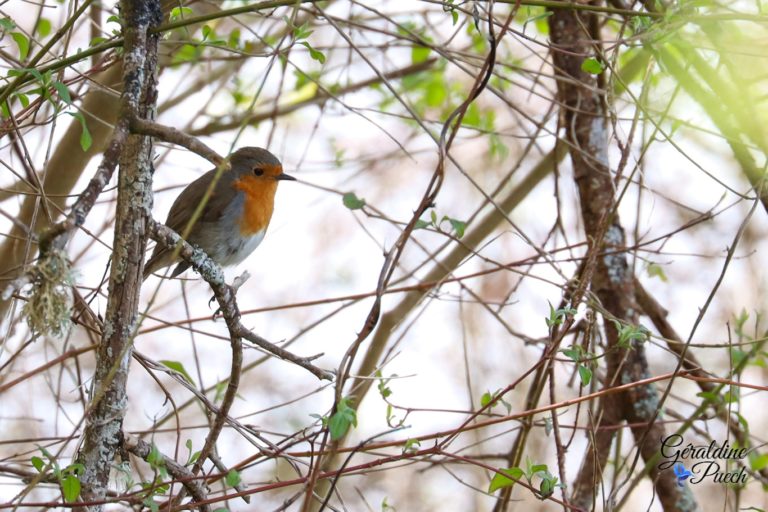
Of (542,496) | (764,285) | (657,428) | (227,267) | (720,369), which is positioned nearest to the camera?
(542,496)

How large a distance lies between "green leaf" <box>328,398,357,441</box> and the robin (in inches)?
81.0

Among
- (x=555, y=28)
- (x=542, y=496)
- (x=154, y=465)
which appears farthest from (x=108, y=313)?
(x=555, y=28)

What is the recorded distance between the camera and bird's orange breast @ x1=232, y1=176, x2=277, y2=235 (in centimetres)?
391

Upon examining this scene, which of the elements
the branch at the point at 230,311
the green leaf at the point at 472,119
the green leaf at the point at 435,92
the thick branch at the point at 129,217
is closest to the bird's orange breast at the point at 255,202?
the green leaf at the point at 472,119

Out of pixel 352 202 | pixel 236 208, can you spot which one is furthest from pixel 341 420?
pixel 236 208

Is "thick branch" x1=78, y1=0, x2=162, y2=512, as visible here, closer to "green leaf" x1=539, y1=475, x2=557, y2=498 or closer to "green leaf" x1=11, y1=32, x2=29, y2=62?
"green leaf" x1=11, y1=32, x2=29, y2=62

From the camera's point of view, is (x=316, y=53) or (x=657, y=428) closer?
(x=316, y=53)

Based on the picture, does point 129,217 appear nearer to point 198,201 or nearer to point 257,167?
point 198,201

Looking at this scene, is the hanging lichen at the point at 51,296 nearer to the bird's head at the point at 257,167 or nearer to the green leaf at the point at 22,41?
the green leaf at the point at 22,41

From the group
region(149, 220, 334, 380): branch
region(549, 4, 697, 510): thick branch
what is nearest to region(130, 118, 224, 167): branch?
region(149, 220, 334, 380): branch

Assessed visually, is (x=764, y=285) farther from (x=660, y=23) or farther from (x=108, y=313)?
(x=108, y=313)

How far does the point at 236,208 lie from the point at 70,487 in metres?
2.15

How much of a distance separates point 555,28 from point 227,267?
184cm

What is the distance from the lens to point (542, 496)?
7.30 ft
